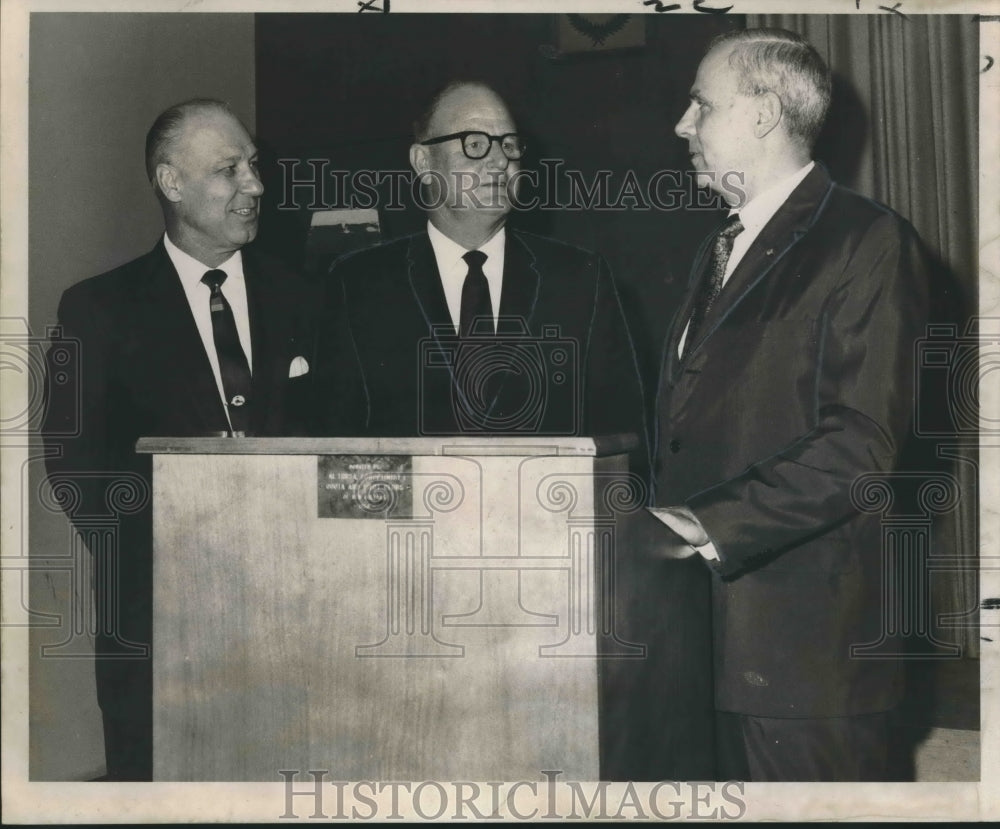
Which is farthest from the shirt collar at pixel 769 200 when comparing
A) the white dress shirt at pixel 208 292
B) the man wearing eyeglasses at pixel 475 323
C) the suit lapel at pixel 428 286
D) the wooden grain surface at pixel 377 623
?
the white dress shirt at pixel 208 292

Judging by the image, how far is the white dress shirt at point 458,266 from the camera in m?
2.87

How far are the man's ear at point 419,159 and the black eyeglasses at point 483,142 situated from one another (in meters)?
0.06

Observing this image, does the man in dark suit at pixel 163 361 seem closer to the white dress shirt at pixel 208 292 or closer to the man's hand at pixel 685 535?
the white dress shirt at pixel 208 292

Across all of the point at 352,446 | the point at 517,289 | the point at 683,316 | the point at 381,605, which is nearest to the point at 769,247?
the point at 683,316

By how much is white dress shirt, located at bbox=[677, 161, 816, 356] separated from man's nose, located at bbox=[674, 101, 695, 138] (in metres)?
0.24

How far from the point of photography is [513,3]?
3.01 m

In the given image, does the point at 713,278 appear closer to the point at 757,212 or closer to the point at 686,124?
the point at 757,212

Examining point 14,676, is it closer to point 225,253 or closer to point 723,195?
point 225,253

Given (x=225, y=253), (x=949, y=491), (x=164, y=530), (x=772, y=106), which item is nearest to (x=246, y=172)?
(x=225, y=253)

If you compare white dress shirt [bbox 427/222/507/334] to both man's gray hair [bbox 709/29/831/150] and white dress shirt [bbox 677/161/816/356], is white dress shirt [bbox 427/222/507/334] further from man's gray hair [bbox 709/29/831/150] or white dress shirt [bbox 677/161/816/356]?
man's gray hair [bbox 709/29/831/150]

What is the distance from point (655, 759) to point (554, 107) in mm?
1591

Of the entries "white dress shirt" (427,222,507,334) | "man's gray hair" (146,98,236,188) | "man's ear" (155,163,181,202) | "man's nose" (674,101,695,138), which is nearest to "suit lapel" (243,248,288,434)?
"man's ear" (155,163,181,202)

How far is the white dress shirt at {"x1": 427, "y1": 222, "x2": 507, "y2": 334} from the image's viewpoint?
9.40 feet

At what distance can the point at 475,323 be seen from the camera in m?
2.86
